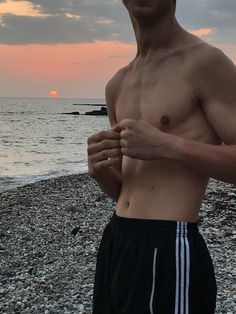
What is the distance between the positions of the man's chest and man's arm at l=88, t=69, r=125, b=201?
0.49 ft

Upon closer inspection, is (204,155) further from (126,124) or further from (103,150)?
(103,150)

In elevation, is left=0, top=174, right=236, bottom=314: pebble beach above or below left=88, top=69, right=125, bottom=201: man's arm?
below

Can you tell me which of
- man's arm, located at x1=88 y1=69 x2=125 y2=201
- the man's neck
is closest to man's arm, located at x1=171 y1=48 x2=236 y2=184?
the man's neck

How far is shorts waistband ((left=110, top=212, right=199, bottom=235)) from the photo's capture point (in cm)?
238

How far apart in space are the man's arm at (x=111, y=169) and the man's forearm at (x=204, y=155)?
1.36ft

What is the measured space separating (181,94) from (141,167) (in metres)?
0.40

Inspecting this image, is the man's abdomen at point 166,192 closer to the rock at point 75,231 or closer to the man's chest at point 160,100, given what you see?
the man's chest at point 160,100

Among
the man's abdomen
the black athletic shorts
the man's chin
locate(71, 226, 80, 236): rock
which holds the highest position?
the man's chin

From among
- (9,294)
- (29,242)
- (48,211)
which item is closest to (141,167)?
(9,294)

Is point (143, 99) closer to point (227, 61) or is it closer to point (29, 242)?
point (227, 61)

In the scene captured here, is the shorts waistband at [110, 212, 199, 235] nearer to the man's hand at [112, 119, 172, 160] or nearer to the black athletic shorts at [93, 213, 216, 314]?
the black athletic shorts at [93, 213, 216, 314]

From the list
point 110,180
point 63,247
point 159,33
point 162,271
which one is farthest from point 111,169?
point 63,247

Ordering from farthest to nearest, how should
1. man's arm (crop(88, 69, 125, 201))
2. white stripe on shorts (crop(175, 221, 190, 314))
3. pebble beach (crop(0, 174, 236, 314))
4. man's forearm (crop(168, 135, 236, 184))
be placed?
pebble beach (crop(0, 174, 236, 314))
man's arm (crop(88, 69, 125, 201))
white stripe on shorts (crop(175, 221, 190, 314))
man's forearm (crop(168, 135, 236, 184))

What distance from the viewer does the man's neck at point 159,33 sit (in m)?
2.49
